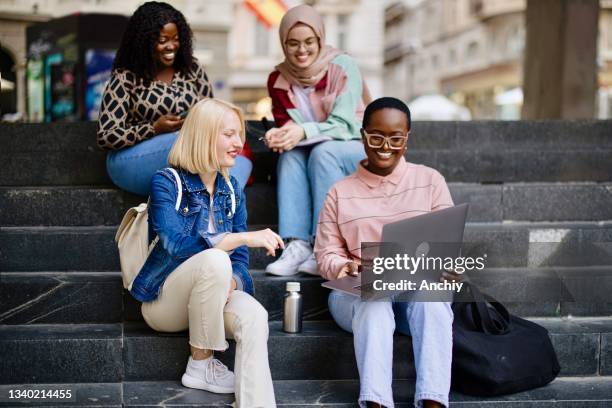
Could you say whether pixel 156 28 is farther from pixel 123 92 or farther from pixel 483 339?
pixel 483 339

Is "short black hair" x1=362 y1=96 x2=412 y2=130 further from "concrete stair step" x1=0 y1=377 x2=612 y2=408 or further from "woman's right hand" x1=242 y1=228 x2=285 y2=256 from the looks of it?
"concrete stair step" x1=0 y1=377 x2=612 y2=408

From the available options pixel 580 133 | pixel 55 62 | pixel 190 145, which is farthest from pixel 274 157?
A: pixel 55 62

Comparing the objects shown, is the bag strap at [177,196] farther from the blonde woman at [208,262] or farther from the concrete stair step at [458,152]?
the concrete stair step at [458,152]

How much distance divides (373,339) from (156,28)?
83.3 inches


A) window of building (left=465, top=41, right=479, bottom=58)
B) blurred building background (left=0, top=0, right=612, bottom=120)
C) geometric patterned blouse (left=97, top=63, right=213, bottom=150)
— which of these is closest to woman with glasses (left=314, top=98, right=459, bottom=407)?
geometric patterned blouse (left=97, top=63, right=213, bottom=150)

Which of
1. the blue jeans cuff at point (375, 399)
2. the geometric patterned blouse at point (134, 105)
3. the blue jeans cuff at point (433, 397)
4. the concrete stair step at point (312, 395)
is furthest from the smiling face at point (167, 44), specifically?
the blue jeans cuff at point (433, 397)

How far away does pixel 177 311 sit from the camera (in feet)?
11.4

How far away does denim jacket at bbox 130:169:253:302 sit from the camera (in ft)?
10.9

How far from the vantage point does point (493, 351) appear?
11.2ft

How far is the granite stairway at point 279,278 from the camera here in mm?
3646

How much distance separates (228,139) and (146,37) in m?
1.12

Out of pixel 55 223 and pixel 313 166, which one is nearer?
pixel 313 166

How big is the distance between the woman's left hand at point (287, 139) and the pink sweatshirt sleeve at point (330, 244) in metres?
0.60

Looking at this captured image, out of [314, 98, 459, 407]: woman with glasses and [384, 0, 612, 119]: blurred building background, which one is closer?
[314, 98, 459, 407]: woman with glasses
